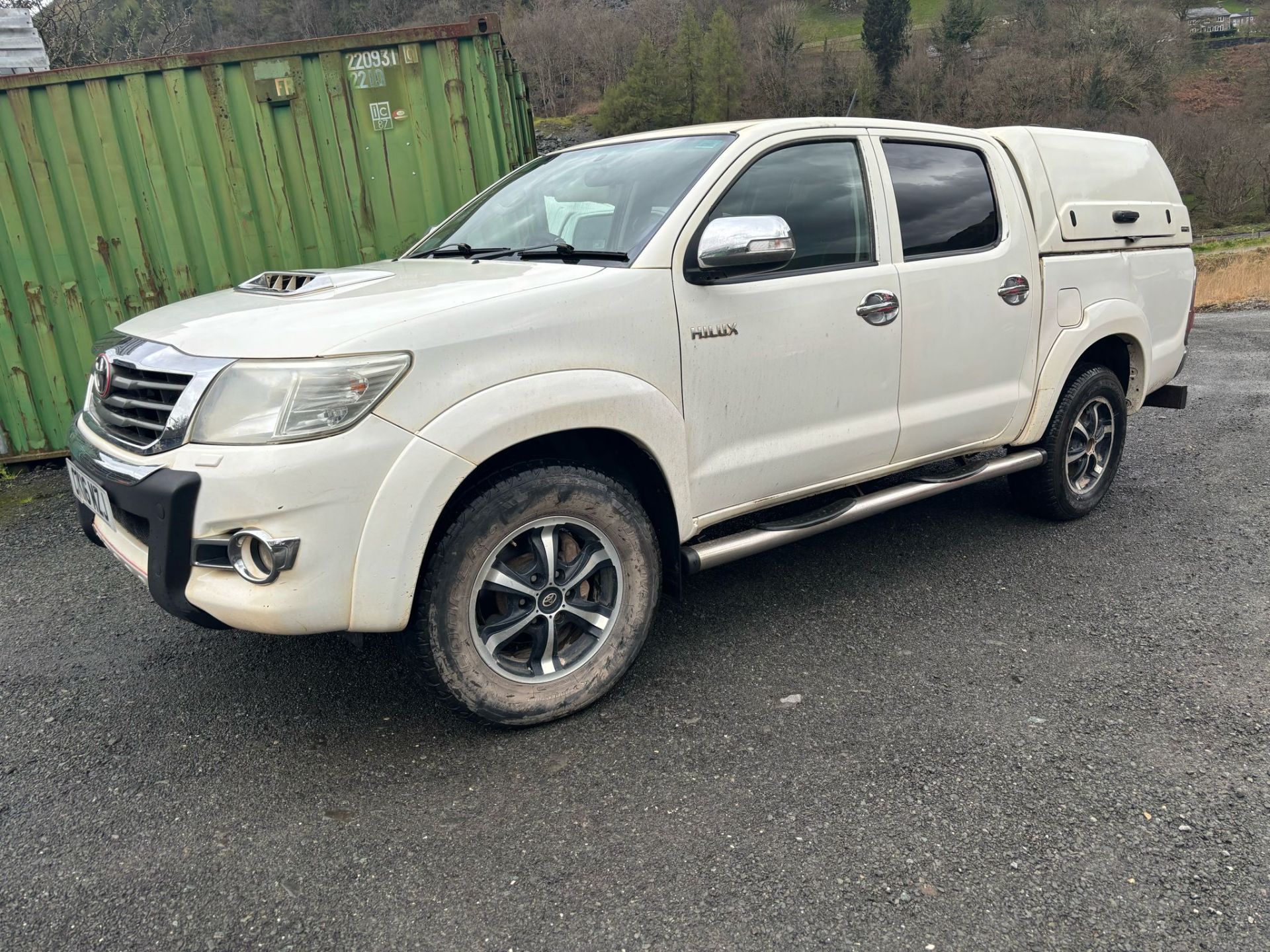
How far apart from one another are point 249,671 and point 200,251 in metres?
3.86

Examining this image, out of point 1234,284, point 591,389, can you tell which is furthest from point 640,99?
point 591,389

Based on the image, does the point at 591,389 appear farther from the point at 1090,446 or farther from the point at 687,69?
the point at 687,69

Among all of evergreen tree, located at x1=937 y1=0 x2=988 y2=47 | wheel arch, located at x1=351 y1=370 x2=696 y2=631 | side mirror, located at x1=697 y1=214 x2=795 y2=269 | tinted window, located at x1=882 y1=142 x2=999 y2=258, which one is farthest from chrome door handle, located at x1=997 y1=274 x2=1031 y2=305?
evergreen tree, located at x1=937 y1=0 x2=988 y2=47

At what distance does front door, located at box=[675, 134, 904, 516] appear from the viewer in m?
2.96

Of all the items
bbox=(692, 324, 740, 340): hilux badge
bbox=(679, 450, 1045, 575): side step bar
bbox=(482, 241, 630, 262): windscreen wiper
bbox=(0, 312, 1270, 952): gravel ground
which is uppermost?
bbox=(482, 241, 630, 262): windscreen wiper

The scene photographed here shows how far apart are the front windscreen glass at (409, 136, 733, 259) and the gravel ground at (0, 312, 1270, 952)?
1.59 m

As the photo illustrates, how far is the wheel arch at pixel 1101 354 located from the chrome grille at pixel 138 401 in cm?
360

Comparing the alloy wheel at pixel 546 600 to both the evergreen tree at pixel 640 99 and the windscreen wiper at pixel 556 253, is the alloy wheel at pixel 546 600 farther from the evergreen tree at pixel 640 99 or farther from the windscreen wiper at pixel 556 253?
the evergreen tree at pixel 640 99

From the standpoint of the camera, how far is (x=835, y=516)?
11.2 feet

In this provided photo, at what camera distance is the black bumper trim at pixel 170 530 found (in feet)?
7.48

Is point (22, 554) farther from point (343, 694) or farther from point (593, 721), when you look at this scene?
point (593, 721)

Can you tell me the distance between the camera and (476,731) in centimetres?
283

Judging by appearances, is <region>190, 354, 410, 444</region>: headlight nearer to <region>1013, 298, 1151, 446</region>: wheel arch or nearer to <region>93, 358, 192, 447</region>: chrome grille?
<region>93, 358, 192, 447</region>: chrome grille

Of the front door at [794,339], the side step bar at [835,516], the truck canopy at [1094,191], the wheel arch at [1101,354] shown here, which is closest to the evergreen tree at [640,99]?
the truck canopy at [1094,191]
